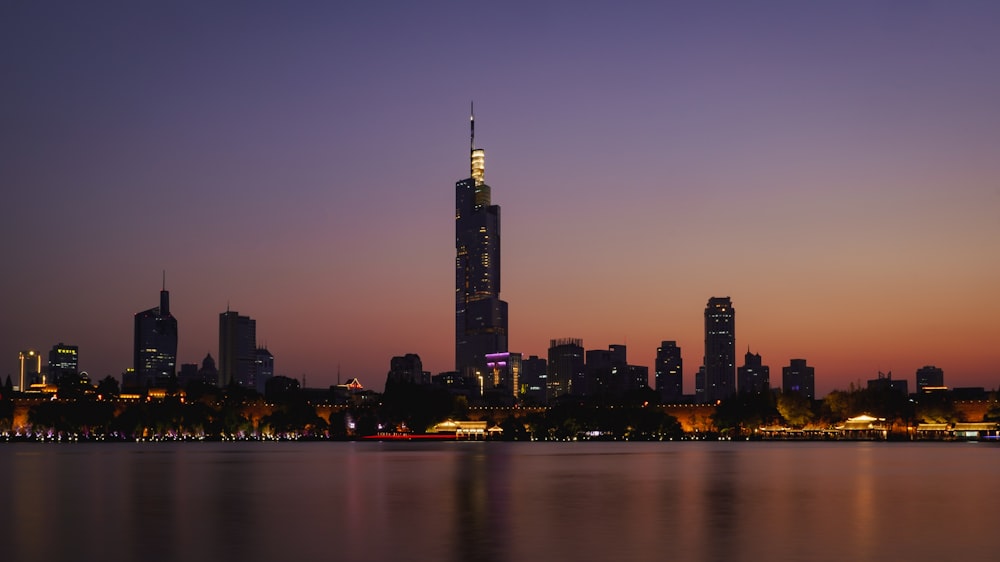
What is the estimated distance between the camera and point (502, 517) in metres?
48.6

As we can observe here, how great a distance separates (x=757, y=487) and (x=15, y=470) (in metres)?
65.7

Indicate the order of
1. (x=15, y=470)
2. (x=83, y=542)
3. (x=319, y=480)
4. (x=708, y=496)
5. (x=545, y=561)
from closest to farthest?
1. (x=545, y=561)
2. (x=83, y=542)
3. (x=708, y=496)
4. (x=319, y=480)
5. (x=15, y=470)

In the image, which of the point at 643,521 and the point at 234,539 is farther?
the point at 643,521

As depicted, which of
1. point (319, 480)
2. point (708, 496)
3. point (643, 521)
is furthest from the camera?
point (319, 480)

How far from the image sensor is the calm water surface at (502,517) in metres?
37.1

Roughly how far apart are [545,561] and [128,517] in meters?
24.4

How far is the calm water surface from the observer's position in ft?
122

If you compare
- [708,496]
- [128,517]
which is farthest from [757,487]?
[128,517]

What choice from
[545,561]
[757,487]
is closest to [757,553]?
[545,561]

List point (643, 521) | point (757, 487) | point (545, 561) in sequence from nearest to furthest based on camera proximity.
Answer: point (545, 561) < point (643, 521) < point (757, 487)

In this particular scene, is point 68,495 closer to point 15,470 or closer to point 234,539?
point 234,539

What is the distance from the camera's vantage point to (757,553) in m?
36.1

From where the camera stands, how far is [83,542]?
4031cm

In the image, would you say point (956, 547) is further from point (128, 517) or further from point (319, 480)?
point (319, 480)
